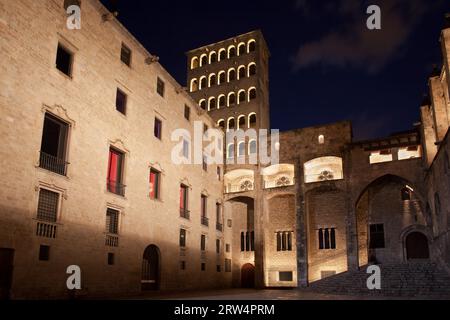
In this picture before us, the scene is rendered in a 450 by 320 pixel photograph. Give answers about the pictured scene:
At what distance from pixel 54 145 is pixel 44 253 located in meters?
4.20

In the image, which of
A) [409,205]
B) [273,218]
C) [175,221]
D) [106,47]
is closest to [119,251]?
[175,221]

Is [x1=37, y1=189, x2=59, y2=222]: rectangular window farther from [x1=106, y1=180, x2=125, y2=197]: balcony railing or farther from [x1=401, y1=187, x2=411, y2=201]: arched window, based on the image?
[x1=401, y1=187, x2=411, y2=201]: arched window

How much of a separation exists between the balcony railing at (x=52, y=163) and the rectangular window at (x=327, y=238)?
22.1 metres

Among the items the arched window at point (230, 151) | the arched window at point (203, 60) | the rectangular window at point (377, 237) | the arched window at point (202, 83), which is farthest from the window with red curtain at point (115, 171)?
the arched window at point (203, 60)

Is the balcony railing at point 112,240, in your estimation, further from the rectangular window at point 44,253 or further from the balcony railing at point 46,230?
the rectangular window at point 44,253

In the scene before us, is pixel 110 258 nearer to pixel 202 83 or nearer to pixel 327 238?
pixel 327 238

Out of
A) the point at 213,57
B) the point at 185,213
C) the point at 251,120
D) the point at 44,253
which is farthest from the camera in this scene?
the point at 213,57

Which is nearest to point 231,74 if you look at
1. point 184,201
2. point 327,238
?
point 184,201

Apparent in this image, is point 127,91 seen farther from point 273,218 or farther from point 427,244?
point 427,244

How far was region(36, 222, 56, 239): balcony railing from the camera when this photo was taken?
540 inches

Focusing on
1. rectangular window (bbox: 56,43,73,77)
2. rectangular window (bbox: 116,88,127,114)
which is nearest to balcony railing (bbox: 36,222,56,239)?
rectangular window (bbox: 56,43,73,77)

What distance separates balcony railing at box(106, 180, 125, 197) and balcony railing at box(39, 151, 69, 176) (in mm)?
2908

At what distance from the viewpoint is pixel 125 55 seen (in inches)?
814

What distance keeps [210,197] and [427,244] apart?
16.1 m
